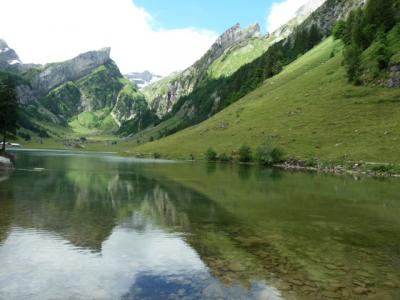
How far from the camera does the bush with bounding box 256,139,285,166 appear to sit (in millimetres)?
114938

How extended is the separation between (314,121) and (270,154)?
87.6 ft

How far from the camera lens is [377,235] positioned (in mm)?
27625

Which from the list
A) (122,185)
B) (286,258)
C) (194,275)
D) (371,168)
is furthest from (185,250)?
(371,168)

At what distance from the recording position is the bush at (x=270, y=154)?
114938 mm

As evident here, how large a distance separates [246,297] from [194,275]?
11.4 feet

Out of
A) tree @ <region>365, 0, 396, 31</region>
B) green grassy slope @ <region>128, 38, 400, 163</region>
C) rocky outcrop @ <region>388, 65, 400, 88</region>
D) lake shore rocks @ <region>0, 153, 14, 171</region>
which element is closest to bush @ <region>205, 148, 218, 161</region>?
green grassy slope @ <region>128, 38, 400, 163</region>

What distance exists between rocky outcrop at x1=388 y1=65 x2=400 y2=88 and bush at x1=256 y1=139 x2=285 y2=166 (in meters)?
48.9

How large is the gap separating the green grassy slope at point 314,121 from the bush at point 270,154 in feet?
10.8

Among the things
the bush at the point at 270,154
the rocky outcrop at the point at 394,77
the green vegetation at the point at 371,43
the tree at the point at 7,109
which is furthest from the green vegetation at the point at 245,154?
the tree at the point at 7,109

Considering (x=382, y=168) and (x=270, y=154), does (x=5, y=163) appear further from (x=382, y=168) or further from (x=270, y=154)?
(x=382, y=168)

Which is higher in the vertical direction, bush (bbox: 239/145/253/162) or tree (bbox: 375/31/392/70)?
tree (bbox: 375/31/392/70)

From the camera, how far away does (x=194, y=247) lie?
23.2 metres

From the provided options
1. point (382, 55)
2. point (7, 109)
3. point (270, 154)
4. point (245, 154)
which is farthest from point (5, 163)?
point (382, 55)

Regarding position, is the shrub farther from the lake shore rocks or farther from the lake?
the lake shore rocks
